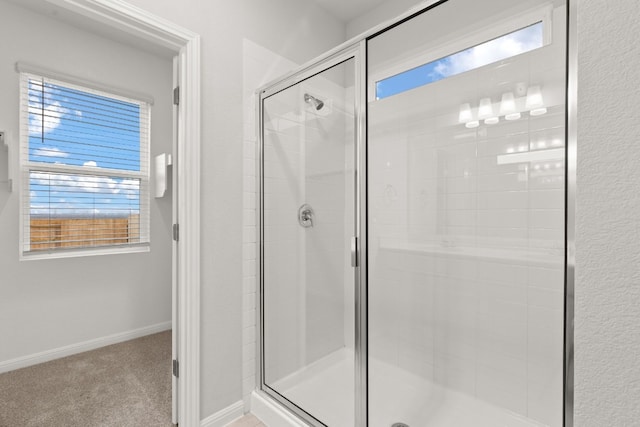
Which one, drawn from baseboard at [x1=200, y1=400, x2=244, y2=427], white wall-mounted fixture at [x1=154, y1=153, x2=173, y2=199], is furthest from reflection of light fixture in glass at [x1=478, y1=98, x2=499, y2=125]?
white wall-mounted fixture at [x1=154, y1=153, x2=173, y2=199]

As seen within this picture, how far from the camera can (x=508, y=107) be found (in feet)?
5.48

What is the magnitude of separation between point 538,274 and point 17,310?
349 cm

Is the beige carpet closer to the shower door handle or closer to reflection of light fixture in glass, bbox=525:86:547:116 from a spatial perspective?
the shower door handle

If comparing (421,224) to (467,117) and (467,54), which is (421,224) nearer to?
(467,117)

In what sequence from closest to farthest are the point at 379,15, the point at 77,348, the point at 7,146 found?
the point at 7,146
the point at 379,15
the point at 77,348

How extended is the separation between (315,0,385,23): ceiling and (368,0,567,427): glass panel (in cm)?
76

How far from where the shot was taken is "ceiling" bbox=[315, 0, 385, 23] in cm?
238

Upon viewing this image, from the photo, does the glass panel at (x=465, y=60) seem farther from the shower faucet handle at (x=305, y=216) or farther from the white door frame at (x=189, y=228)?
the white door frame at (x=189, y=228)

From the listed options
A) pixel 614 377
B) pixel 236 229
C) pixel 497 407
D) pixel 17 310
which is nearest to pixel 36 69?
pixel 17 310

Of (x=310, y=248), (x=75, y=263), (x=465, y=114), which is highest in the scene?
(x=465, y=114)

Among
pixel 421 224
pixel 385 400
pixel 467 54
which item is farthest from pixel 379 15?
pixel 385 400

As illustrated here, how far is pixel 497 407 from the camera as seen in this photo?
67.7 inches

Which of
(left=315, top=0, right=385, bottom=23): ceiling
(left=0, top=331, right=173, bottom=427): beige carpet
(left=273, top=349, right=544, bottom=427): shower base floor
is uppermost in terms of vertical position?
(left=315, top=0, right=385, bottom=23): ceiling

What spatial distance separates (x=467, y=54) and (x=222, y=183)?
62.3 inches
